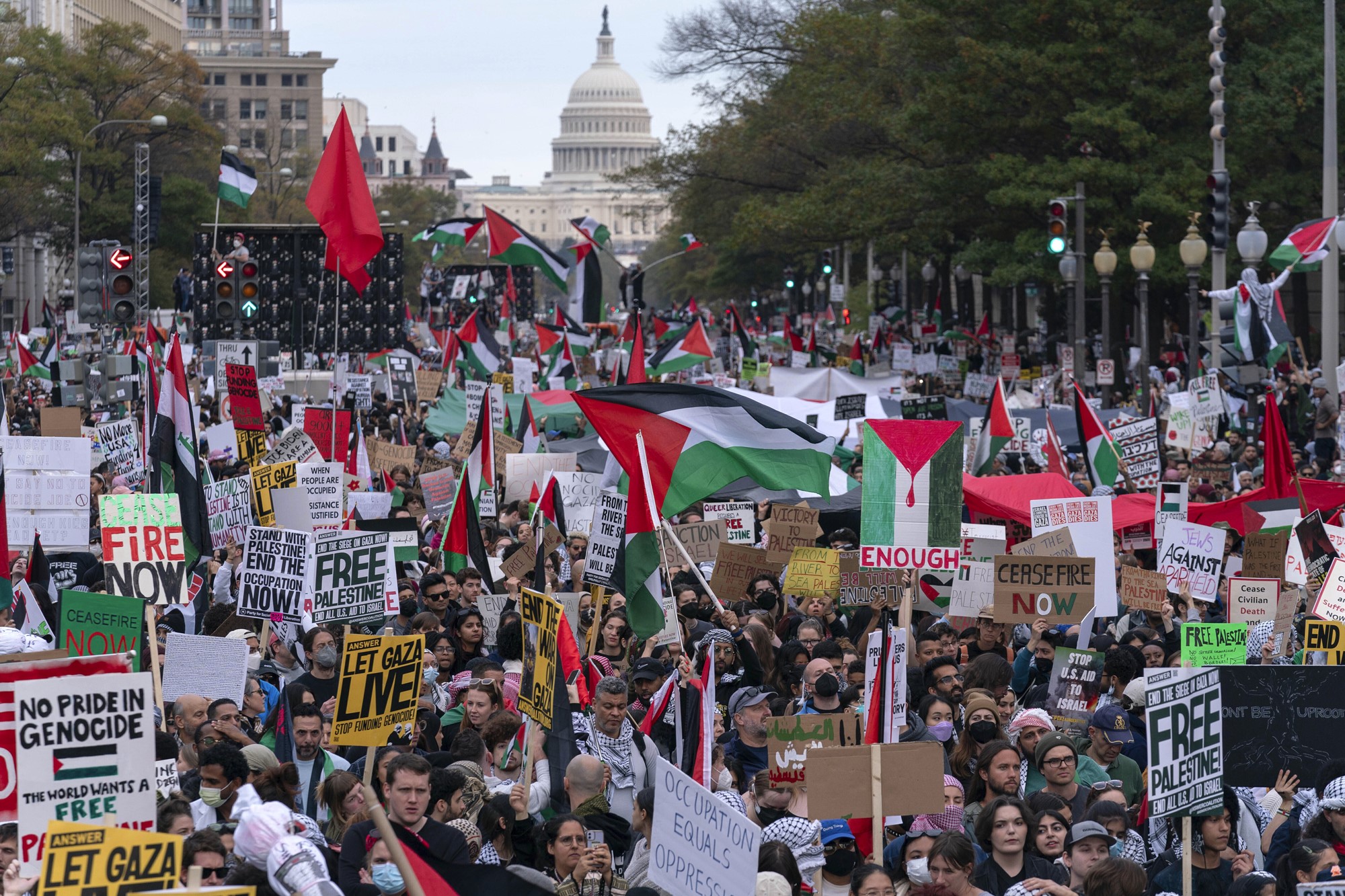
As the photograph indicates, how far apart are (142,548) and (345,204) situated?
321 inches

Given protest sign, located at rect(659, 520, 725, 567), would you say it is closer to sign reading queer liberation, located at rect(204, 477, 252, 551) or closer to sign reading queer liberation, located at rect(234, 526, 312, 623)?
sign reading queer liberation, located at rect(204, 477, 252, 551)

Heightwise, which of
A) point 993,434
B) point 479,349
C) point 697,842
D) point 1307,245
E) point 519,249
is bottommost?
point 697,842

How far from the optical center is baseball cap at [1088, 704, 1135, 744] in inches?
359

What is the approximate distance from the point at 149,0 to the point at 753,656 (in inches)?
4533

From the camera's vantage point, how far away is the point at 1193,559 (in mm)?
13008

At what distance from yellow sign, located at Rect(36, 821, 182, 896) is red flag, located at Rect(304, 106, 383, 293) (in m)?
13.7

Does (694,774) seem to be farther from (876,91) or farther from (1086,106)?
(876,91)

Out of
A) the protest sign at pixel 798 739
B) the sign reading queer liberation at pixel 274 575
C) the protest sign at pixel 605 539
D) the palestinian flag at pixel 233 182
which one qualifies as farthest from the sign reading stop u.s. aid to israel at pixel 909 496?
the palestinian flag at pixel 233 182

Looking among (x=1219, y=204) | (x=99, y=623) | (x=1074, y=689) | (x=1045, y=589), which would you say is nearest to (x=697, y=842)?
(x=1074, y=689)

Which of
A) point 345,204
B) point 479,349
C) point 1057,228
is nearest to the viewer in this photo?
point 345,204

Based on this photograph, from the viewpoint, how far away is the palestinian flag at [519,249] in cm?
3709

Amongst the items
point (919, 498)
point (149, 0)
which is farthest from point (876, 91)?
point (149, 0)

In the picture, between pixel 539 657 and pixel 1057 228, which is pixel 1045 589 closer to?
pixel 539 657

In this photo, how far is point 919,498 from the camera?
10.9 m
